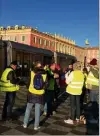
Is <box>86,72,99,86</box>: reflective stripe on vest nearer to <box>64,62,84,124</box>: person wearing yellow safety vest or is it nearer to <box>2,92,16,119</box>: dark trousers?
<box>64,62,84,124</box>: person wearing yellow safety vest

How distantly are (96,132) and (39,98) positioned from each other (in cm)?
148

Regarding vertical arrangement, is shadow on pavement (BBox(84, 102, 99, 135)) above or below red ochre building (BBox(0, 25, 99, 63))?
below

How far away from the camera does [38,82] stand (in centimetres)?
715

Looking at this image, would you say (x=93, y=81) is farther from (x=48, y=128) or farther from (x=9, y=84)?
(x=9, y=84)

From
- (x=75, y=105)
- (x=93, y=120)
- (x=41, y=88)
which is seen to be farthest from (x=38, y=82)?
(x=93, y=120)

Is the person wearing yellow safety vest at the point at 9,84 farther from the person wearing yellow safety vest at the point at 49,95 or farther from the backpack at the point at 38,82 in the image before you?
the person wearing yellow safety vest at the point at 49,95

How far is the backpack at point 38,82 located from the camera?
714 centimetres

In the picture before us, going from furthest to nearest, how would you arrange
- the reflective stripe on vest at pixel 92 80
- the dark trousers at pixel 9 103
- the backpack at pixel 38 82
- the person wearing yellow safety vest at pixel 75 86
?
the reflective stripe on vest at pixel 92 80, the person wearing yellow safety vest at pixel 75 86, the dark trousers at pixel 9 103, the backpack at pixel 38 82

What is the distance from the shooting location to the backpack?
7.14 m

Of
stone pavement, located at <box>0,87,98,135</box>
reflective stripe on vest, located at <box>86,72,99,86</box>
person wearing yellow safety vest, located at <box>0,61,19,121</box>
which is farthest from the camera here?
reflective stripe on vest, located at <box>86,72,99,86</box>

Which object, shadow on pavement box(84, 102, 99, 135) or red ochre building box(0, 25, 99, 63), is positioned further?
red ochre building box(0, 25, 99, 63)

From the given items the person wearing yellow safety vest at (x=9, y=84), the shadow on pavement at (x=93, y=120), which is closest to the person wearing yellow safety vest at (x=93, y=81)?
the shadow on pavement at (x=93, y=120)

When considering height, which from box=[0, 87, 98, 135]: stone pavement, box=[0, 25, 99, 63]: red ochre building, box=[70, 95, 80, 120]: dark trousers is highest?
box=[0, 25, 99, 63]: red ochre building

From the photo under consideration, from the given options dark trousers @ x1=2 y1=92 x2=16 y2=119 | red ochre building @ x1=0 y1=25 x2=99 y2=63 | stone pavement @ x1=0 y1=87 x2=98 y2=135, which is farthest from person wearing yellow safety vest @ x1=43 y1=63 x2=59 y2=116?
red ochre building @ x1=0 y1=25 x2=99 y2=63
